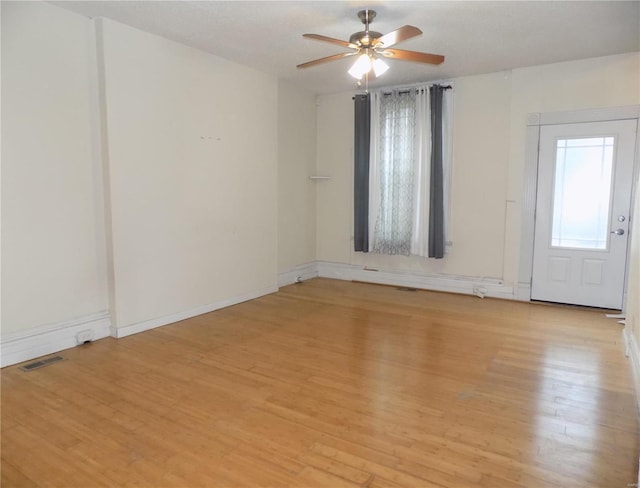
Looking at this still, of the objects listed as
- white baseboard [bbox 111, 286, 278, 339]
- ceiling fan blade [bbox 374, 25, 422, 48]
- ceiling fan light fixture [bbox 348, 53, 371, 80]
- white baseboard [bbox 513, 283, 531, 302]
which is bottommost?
white baseboard [bbox 111, 286, 278, 339]

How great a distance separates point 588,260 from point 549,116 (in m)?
1.75

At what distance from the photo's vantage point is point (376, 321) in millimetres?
4586

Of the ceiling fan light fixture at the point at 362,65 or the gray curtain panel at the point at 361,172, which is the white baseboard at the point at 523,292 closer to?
the gray curtain panel at the point at 361,172

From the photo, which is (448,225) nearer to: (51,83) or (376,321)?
(376,321)

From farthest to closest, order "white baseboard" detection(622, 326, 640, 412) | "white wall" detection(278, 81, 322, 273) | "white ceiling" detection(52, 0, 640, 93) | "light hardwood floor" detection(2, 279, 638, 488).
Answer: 1. "white wall" detection(278, 81, 322, 273)
2. "white ceiling" detection(52, 0, 640, 93)
3. "white baseboard" detection(622, 326, 640, 412)
4. "light hardwood floor" detection(2, 279, 638, 488)

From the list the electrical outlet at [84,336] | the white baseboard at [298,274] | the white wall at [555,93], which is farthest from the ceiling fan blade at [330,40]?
the white baseboard at [298,274]

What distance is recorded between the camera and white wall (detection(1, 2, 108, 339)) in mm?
3299

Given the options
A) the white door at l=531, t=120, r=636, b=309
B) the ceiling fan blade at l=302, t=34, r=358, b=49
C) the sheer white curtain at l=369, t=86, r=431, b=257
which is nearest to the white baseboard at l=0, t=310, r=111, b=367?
the ceiling fan blade at l=302, t=34, r=358, b=49

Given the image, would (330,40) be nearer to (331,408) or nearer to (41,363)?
(331,408)

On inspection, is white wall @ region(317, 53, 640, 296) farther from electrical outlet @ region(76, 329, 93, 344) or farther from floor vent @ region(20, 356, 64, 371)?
floor vent @ region(20, 356, 64, 371)

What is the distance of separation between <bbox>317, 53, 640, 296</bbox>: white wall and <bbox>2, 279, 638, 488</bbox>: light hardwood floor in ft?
4.65

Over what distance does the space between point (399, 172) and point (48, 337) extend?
450cm

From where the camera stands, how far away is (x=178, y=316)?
179 inches

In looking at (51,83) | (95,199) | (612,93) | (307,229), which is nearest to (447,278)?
(307,229)
